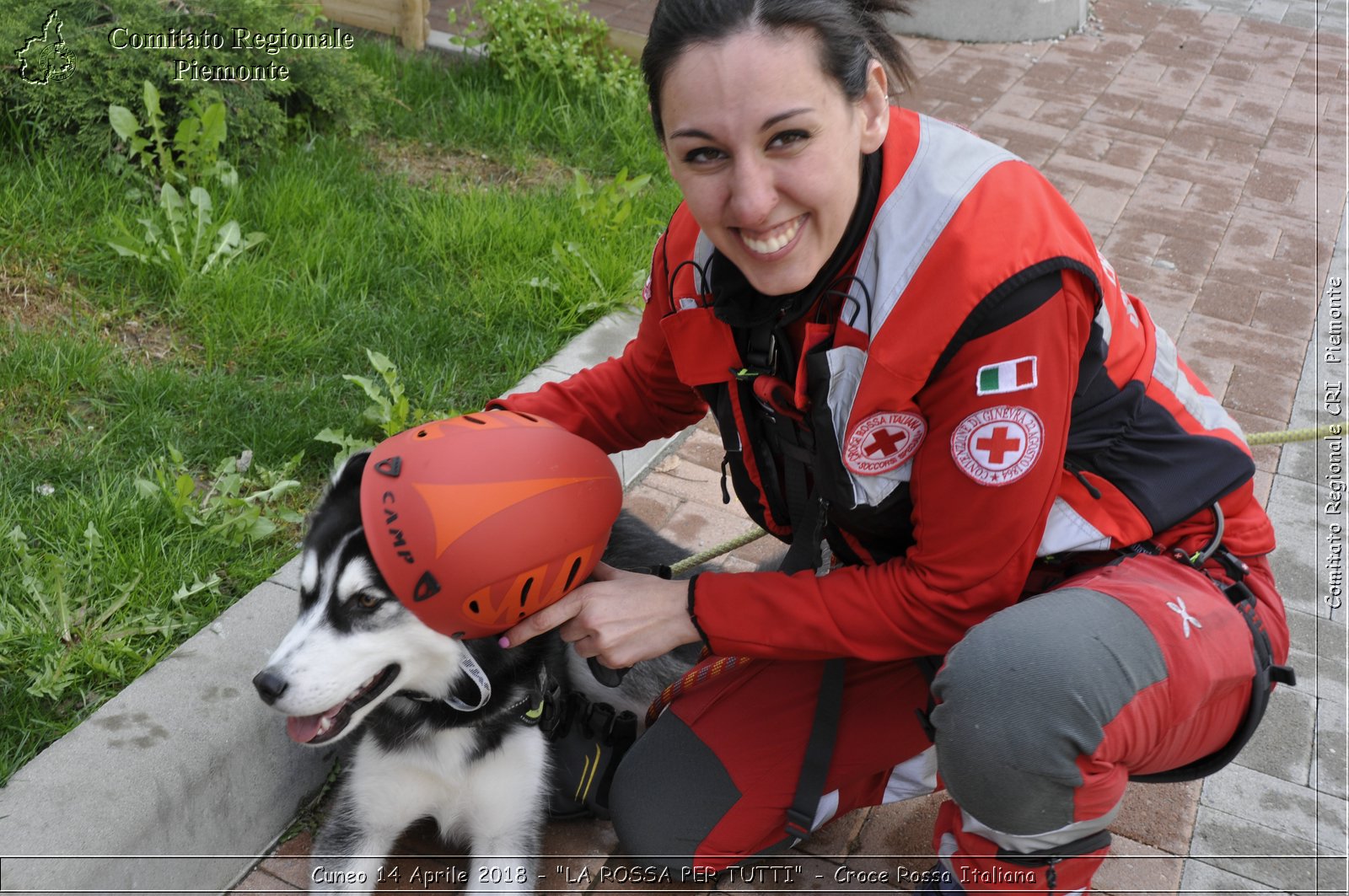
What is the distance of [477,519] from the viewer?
204cm

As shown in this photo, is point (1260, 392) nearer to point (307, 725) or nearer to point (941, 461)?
point (941, 461)

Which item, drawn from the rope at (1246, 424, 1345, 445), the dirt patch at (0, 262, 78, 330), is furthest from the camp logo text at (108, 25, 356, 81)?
the rope at (1246, 424, 1345, 445)

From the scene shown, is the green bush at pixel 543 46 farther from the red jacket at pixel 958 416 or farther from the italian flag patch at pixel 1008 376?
the italian flag patch at pixel 1008 376

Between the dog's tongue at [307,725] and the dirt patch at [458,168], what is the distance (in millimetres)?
3210

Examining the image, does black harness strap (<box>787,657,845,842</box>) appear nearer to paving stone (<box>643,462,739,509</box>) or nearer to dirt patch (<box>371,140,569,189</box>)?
paving stone (<box>643,462,739,509</box>)

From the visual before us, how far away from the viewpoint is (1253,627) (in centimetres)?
210

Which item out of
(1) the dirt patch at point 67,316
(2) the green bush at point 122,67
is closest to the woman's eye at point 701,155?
(1) the dirt patch at point 67,316

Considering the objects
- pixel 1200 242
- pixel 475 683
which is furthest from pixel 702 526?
pixel 1200 242

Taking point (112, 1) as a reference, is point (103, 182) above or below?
below

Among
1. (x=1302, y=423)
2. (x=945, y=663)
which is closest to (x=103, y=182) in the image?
(x=945, y=663)

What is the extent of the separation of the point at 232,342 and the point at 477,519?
6.53 ft

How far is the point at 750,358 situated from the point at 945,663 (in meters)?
0.67

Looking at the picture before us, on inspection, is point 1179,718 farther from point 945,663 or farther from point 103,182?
point 103,182

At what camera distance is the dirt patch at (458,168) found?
5062 millimetres
